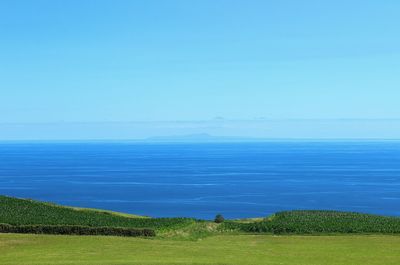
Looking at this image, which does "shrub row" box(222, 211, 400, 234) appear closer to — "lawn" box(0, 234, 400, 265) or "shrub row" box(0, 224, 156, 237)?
"lawn" box(0, 234, 400, 265)

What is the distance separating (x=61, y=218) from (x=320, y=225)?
29560 millimetres

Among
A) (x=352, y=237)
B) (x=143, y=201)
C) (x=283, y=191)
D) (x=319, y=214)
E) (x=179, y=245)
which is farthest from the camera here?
(x=283, y=191)

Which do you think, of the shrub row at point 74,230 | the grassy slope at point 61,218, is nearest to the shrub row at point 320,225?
the grassy slope at point 61,218

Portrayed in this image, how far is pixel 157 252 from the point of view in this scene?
4191 cm

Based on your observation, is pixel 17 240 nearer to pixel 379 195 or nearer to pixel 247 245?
pixel 247 245

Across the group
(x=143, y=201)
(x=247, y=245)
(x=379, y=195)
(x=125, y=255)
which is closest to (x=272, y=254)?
(x=247, y=245)

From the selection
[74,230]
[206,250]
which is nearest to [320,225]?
[206,250]

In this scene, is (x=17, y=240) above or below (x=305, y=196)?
below

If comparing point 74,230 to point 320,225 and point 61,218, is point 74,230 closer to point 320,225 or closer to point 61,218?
point 61,218

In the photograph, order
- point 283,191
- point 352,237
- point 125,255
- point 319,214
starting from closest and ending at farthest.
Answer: point 125,255
point 352,237
point 319,214
point 283,191

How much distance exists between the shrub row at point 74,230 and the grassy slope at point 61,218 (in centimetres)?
125

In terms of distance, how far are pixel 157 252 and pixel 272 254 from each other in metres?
9.66

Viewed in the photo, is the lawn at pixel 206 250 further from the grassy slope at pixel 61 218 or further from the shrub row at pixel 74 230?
the grassy slope at pixel 61 218

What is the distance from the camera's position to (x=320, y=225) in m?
57.3
